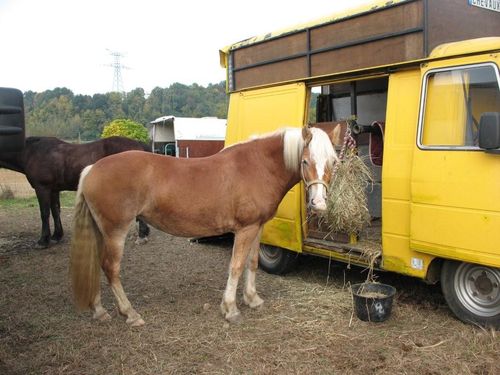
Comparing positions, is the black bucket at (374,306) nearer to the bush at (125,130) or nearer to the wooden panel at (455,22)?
the wooden panel at (455,22)

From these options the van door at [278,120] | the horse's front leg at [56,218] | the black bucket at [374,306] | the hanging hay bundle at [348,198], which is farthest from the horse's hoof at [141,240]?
the black bucket at [374,306]

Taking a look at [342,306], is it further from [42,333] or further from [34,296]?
[34,296]

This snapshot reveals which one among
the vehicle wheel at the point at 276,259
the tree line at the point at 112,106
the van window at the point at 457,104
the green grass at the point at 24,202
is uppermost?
the tree line at the point at 112,106

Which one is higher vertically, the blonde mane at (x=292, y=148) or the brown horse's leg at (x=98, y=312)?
the blonde mane at (x=292, y=148)

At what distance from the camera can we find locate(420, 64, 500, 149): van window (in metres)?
3.64

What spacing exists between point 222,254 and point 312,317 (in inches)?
112

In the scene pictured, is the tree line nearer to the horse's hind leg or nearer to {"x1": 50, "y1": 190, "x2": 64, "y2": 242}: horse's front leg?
{"x1": 50, "y1": 190, "x2": 64, "y2": 242}: horse's front leg

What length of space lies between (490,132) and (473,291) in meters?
1.46

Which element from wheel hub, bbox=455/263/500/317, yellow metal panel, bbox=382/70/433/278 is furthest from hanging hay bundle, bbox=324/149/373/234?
wheel hub, bbox=455/263/500/317

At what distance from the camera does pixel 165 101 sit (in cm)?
5644

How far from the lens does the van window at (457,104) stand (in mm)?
3645

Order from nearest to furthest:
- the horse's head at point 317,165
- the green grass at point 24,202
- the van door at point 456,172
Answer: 1. the van door at point 456,172
2. the horse's head at point 317,165
3. the green grass at point 24,202

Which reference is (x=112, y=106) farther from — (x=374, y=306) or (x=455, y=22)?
(x=374, y=306)

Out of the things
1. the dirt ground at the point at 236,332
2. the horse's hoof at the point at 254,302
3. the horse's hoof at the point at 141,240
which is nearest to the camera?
the dirt ground at the point at 236,332
